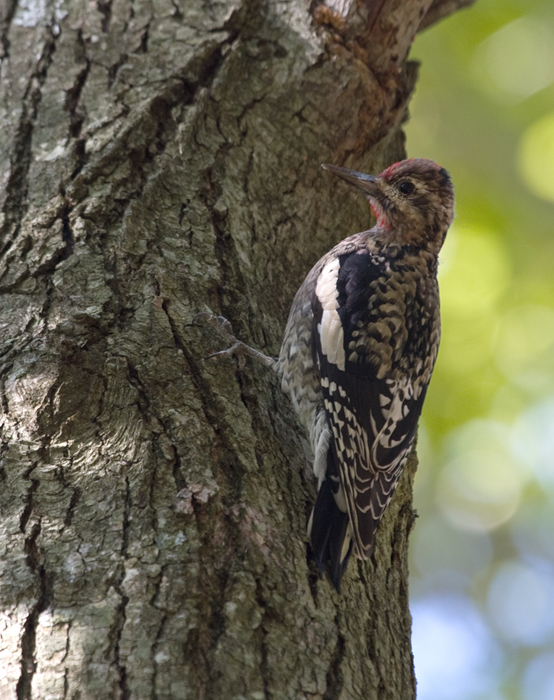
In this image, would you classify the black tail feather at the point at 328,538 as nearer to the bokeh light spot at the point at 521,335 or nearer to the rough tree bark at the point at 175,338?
the rough tree bark at the point at 175,338

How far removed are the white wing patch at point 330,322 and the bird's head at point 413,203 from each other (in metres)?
0.61

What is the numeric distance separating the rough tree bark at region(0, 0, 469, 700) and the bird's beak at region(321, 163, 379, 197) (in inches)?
3.1

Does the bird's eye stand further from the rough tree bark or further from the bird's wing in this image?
the bird's wing

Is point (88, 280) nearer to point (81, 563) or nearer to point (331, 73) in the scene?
point (81, 563)

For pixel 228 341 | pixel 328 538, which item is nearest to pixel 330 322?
pixel 228 341

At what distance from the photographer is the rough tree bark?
1.62m

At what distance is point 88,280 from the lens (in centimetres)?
228

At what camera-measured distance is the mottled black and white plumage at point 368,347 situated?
8.38 ft

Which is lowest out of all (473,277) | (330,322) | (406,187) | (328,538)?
(328,538)

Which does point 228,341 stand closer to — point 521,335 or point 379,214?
point 379,214

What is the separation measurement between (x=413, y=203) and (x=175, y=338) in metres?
1.74

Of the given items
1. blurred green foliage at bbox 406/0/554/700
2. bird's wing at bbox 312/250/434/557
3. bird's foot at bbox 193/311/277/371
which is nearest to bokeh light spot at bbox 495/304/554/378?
blurred green foliage at bbox 406/0/554/700

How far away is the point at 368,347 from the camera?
293cm

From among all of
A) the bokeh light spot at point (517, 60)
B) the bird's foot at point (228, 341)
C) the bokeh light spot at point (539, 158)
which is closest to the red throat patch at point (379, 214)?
the bird's foot at point (228, 341)
